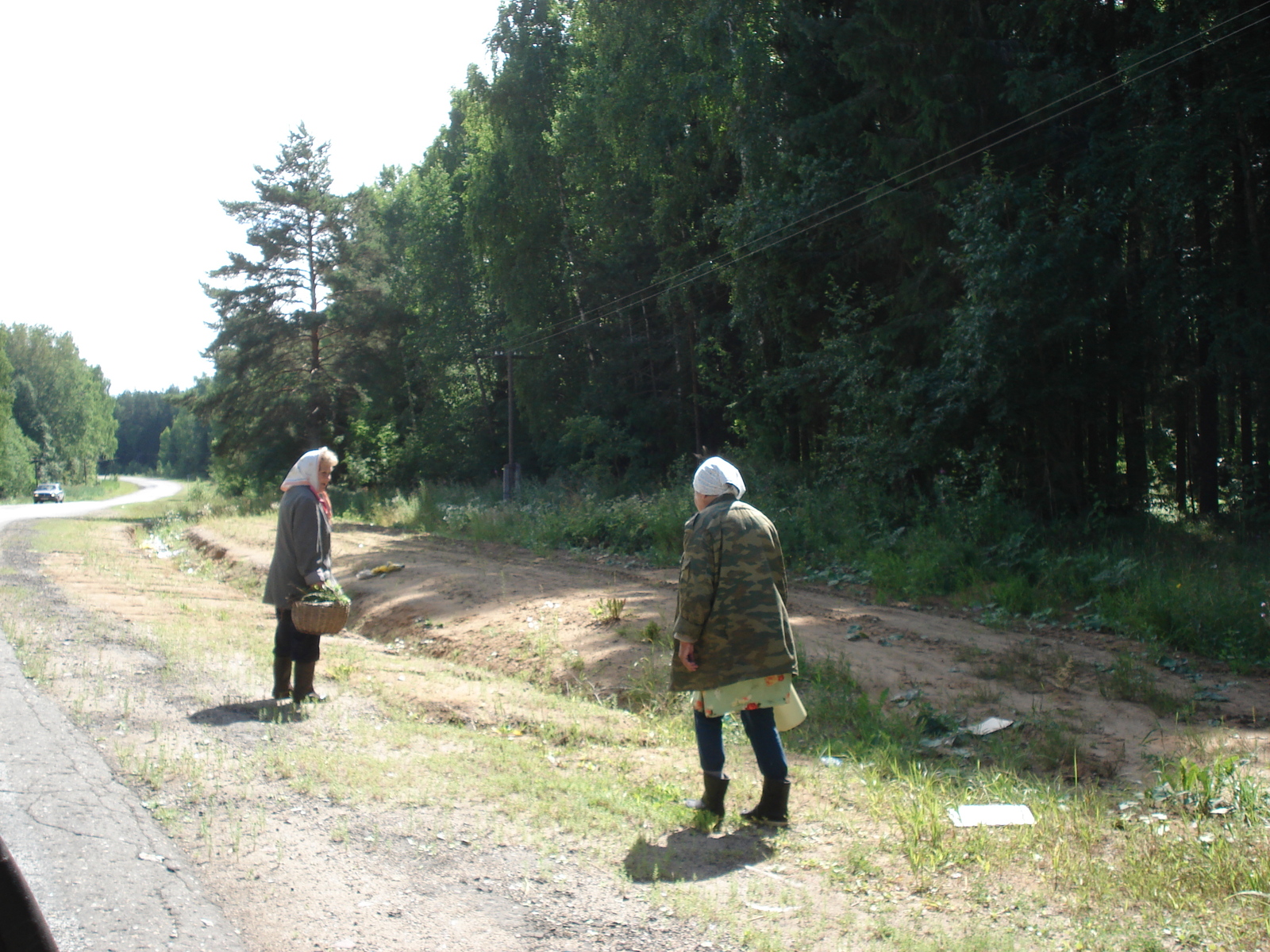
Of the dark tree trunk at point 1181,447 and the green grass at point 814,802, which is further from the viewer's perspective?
the dark tree trunk at point 1181,447

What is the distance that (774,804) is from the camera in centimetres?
505

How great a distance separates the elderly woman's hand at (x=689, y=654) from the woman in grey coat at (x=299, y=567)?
367 centimetres

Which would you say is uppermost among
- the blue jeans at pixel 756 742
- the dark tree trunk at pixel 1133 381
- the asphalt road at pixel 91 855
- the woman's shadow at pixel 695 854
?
the dark tree trunk at pixel 1133 381

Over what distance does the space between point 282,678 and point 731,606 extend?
4.33 meters

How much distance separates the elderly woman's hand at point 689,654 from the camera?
4.94 m

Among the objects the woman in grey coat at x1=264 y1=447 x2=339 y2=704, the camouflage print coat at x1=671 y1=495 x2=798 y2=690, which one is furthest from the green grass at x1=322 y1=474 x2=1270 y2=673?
the woman in grey coat at x1=264 y1=447 x2=339 y2=704

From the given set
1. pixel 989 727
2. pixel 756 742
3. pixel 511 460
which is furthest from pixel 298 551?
pixel 511 460

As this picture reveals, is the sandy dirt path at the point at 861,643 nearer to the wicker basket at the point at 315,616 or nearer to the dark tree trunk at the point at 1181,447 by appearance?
the wicker basket at the point at 315,616

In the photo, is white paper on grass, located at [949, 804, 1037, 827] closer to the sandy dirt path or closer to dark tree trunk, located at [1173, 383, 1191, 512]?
the sandy dirt path

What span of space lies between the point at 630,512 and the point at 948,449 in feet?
23.4

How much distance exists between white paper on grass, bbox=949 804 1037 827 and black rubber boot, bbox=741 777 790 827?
90 centimetres

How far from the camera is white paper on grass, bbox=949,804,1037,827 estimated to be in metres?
4.97

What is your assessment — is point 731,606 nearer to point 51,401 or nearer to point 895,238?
point 895,238

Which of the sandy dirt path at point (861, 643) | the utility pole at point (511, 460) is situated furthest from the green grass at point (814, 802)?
the utility pole at point (511, 460)
